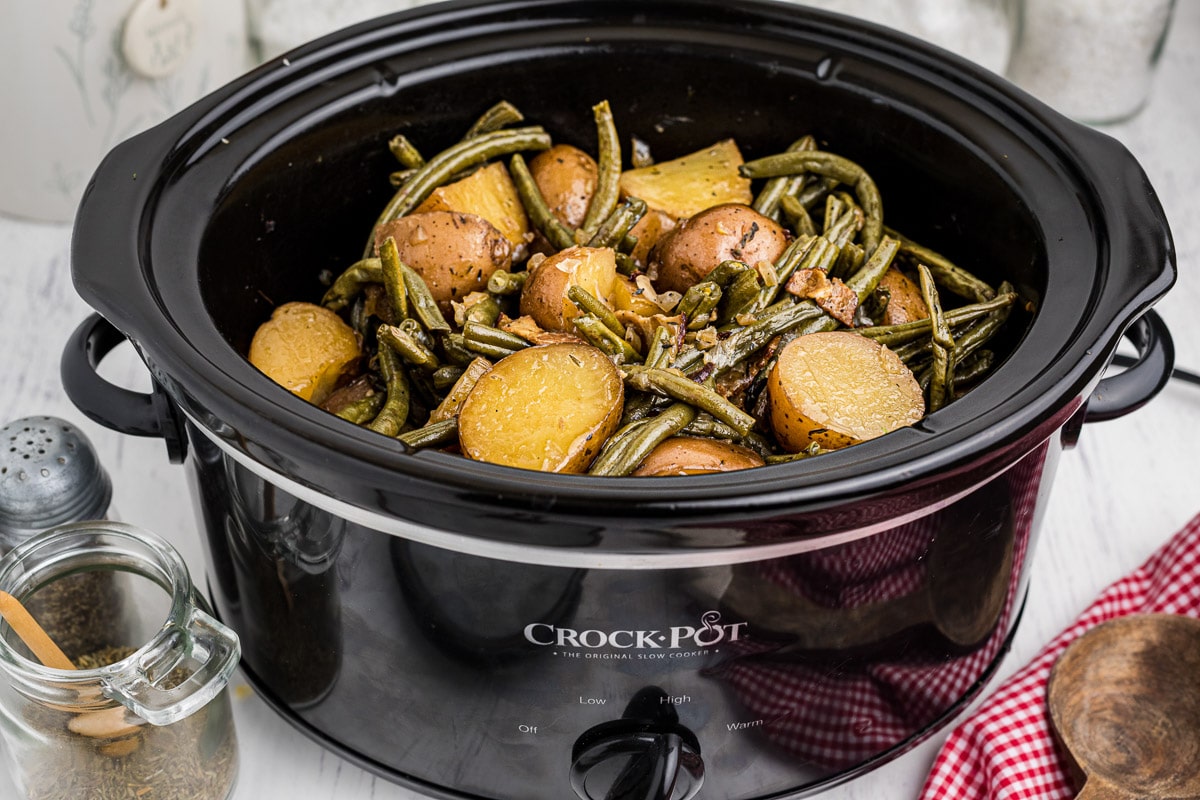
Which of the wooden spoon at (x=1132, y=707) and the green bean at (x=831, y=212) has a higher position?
the green bean at (x=831, y=212)

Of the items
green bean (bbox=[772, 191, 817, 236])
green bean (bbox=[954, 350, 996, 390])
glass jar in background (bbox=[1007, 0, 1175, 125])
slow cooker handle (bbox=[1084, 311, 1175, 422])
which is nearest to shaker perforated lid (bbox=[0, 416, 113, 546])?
green bean (bbox=[772, 191, 817, 236])

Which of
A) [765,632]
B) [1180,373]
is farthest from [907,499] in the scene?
[1180,373]

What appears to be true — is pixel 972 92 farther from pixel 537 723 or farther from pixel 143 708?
pixel 143 708

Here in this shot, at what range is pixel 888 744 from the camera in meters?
1.39

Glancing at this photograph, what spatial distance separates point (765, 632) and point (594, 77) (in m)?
0.81

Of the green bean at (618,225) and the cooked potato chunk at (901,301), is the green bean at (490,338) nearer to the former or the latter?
the green bean at (618,225)

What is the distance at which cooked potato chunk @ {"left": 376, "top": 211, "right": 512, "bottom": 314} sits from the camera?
1.46 m

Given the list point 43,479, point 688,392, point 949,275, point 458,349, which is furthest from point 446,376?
point 949,275

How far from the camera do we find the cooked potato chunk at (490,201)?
1.54 m

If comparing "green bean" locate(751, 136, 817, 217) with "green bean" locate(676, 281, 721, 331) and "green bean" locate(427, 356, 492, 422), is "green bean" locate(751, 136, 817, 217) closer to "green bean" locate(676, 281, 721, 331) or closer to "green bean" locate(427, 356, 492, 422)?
"green bean" locate(676, 281, 721, 331)

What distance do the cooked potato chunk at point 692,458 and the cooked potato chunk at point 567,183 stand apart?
0.44 meters

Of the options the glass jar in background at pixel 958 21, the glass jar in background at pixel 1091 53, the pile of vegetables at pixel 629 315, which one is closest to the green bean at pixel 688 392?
the pile of vegetables at pixel 629 315

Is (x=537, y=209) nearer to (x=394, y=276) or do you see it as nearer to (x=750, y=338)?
(x=394, y=276)

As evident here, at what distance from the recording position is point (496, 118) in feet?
5.43
